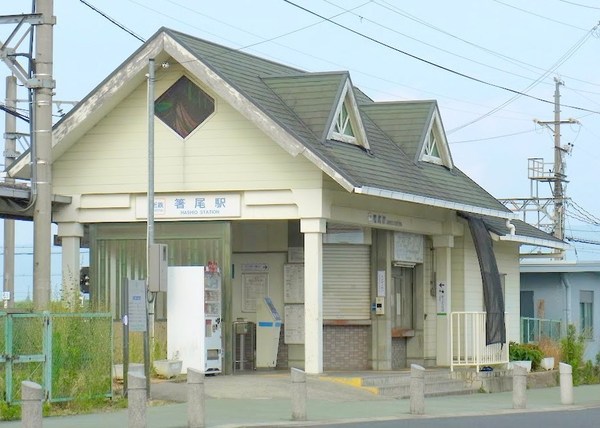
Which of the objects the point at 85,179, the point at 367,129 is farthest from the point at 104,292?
the point at 367,129

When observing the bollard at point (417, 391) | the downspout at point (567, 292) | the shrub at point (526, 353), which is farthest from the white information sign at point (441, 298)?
the bollard at point (417, 391)

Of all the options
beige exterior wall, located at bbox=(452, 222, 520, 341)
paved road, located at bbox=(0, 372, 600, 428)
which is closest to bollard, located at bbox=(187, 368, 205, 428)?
paved road, located at bbox=(0, 372, 600, 428)

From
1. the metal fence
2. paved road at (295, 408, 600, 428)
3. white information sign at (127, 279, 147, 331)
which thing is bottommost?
paved road at (295, 408, 600, 428)

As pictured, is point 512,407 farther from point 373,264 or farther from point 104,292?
point 104,292

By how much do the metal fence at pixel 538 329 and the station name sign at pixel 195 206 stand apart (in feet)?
43.6

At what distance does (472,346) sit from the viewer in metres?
31.0

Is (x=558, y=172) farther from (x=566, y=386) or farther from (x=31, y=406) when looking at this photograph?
(x=31, y=406)

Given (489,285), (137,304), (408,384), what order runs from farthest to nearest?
(489,285) < (408,384) < (137,304)

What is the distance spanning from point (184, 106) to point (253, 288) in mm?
5184

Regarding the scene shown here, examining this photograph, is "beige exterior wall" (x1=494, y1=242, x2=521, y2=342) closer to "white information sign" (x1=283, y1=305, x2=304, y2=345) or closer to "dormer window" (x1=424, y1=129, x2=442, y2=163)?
"dormer window" (x1=424, y1=129, x2=442, y2=163)

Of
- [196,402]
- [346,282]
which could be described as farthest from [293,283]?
[196,402]

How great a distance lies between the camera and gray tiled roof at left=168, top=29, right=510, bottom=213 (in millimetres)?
26844

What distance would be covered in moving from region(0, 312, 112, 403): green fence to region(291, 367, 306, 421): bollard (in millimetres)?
3592

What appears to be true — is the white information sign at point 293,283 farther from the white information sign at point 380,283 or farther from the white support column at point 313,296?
the white support column at point 313,296
